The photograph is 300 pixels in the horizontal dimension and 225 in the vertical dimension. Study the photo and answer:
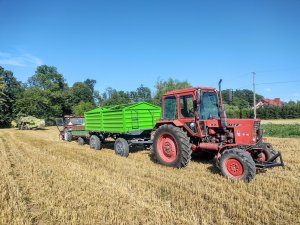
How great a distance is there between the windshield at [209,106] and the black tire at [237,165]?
1534 millimetres

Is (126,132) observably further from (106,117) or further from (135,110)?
(106,117)

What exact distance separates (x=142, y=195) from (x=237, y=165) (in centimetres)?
239

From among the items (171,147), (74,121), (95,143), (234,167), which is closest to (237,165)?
(234,167)

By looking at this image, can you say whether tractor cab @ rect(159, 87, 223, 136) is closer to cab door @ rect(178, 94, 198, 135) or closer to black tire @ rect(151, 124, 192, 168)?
cab door @ rect(178, 94, 198, 135)

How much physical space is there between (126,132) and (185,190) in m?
4.87

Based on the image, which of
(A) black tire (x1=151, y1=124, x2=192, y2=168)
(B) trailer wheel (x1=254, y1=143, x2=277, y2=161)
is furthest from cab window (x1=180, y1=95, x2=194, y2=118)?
(B) trailer wheel (x1=254, y1=143, x2=277, y2=161)

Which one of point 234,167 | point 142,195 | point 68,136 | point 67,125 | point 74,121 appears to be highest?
point 74,121

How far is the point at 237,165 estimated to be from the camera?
255 inches

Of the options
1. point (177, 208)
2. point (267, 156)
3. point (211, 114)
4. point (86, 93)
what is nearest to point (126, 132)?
point (211, 114)

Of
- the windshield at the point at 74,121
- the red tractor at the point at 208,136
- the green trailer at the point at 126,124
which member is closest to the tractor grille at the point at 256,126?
the red tractor at the point at 208,136

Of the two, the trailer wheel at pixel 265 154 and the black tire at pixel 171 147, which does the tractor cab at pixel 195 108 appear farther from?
the trailer wheel at pixel 265 154

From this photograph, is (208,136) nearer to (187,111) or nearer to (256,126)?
(187,111)

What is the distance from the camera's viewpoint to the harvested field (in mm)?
4453

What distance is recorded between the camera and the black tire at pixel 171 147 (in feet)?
25.5
